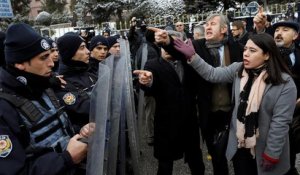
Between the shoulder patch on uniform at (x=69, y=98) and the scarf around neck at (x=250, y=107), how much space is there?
4.40 ft

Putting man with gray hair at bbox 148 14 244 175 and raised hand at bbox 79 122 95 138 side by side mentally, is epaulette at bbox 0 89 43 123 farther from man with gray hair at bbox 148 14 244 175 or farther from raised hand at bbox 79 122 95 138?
man with gray hair at bbox 148 14 244 175

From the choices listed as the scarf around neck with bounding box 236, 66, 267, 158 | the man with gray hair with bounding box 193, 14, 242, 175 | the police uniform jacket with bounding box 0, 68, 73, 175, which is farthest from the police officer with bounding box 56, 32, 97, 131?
the scarf around neck with bounding box 236, 66, 267, 158

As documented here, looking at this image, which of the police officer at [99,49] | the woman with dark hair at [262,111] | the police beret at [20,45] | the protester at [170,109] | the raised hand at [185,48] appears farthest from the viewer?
the police officer at [99,49]

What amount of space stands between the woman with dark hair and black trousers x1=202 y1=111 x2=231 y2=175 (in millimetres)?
544

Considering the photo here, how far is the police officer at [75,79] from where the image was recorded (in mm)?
2705

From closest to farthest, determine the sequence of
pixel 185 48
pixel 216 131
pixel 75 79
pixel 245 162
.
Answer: pixel 245 162 < pixel 75 79 < pixel 185 48 < pixel 216 131

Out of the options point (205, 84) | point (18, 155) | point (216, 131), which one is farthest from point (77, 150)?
point (216, 131)

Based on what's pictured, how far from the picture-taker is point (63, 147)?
6.21 ft

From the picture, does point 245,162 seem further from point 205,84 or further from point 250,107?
point 205,84

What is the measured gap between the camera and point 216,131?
3.52 meters

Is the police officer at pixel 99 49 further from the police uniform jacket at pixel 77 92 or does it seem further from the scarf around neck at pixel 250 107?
the scarf around neck at pixel 250 107

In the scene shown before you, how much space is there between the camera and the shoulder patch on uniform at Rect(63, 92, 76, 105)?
8.84 ft

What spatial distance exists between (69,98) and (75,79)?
325 mm

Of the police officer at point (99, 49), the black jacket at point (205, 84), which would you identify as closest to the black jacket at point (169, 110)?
the black jacket at point (205, 84)
